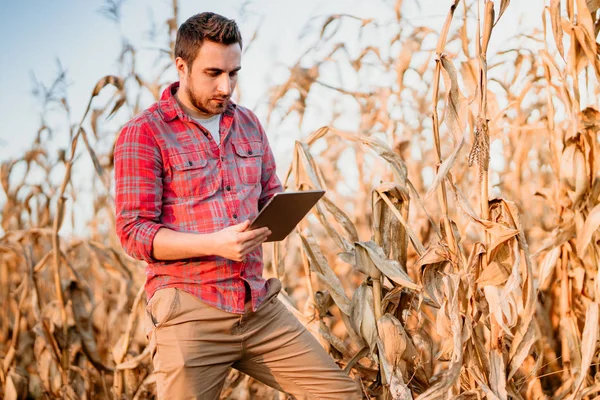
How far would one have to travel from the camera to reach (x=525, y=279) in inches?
68.7

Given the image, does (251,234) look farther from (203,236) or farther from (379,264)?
(379,264)

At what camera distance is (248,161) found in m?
1.99

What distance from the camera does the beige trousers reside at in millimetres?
1789

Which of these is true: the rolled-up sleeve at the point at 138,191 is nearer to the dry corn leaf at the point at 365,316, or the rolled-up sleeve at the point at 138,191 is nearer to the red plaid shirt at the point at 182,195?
the red plaid shirt at the point at 182,195

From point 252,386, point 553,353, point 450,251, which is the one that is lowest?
point 252,386

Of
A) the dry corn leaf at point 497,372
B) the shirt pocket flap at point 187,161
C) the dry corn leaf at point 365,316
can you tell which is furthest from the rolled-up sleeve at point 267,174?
the dry corn leaf at point 497,372

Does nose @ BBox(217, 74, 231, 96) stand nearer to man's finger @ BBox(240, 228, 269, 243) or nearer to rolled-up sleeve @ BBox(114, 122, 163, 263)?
rolled-up sleeve @ BBox(114, 122, 163, 263)

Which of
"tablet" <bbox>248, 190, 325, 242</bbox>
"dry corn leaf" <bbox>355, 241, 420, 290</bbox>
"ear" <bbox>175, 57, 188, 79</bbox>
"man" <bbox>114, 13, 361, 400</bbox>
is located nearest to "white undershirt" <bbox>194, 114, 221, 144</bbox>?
"man" <bbox>114, 13, 361, 400</bbox>

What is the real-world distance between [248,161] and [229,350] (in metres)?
0.52

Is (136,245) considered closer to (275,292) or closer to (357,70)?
(275,292)

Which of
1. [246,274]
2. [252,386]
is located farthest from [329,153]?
[246,274]

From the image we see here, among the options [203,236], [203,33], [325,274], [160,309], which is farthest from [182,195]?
[325,274]

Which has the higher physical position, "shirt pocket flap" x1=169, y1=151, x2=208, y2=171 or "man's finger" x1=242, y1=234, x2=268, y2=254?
"shirt pocket flap" x1=169, y1=151, x2=208, y2=171

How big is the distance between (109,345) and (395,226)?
1.76 m
